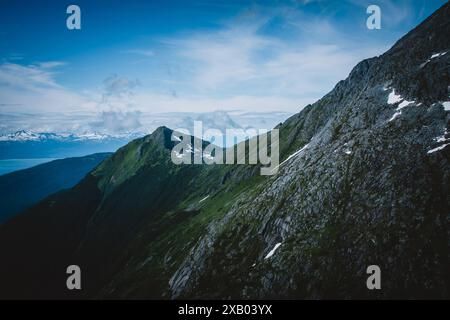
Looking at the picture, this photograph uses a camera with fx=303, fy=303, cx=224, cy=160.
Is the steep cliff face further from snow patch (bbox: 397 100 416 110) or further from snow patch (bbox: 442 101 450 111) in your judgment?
snow patch (bbox: 442 101 450 111)

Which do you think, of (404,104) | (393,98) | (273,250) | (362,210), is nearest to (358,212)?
(362,210)

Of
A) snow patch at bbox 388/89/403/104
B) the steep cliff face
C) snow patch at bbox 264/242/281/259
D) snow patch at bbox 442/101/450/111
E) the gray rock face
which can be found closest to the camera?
the gray rock face

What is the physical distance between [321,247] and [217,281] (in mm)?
30991

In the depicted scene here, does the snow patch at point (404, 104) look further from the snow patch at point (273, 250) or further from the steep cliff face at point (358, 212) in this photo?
the snow patch at point (273, 250)

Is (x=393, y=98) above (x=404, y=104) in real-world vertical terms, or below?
above

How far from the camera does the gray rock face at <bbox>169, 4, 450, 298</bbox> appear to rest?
59406mm

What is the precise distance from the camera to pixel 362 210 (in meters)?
68.5

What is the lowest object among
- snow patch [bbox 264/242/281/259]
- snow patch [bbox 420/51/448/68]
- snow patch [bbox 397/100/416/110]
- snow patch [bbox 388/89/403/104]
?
snow patch [bbox 264/242/281/259]

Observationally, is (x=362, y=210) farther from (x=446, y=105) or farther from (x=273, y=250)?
(x=446, y=105)

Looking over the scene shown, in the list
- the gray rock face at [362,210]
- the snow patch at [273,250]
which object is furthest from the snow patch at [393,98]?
the snow patch at [273,250]

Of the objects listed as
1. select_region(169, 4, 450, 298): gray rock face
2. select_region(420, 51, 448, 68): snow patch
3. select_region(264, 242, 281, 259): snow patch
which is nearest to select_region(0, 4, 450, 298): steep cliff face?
select_region(169, 4, 450, 298): gray rock face

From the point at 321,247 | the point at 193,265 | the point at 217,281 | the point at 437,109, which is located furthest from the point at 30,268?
the point at 437,109

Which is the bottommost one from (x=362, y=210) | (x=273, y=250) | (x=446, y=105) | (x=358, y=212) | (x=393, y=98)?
(x=273, y=250)
